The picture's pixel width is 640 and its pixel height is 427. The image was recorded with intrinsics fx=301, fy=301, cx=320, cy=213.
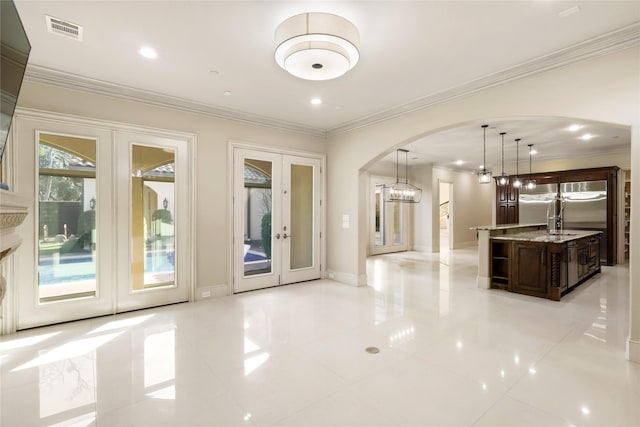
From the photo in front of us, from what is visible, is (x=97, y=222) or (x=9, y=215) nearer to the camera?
(x=9, y=215)

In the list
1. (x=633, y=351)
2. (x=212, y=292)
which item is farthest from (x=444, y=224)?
(x=212, y=292)

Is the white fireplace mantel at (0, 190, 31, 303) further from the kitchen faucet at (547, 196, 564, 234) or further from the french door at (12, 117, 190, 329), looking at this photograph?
the kitchen faucet at (547, 196, 564, 234)

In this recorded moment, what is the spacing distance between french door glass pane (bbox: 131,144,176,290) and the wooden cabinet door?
18.4 ft

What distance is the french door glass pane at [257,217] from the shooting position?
5.31 metres

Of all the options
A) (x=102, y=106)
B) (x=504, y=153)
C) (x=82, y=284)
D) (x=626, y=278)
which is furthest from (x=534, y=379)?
(x=504, y=153)

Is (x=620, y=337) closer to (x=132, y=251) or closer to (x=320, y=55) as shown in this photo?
(x=320, y=55)

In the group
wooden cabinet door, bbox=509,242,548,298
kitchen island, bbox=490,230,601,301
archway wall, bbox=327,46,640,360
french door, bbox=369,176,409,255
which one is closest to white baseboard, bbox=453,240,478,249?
french door, bbox=369,176,409,255

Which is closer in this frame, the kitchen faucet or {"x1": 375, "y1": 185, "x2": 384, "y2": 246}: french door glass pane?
the kitchen faucet

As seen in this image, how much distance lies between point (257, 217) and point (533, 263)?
4.72 metres

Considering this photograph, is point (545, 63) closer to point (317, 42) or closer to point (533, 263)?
point (317, 42)

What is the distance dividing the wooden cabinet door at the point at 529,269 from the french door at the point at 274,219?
353cm

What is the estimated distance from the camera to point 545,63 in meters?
3.28

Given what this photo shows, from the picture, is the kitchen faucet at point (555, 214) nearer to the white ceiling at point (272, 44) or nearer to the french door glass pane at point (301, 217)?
the white ceiling at point (272, 44)

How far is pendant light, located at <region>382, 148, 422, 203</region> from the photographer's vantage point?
381 inches
